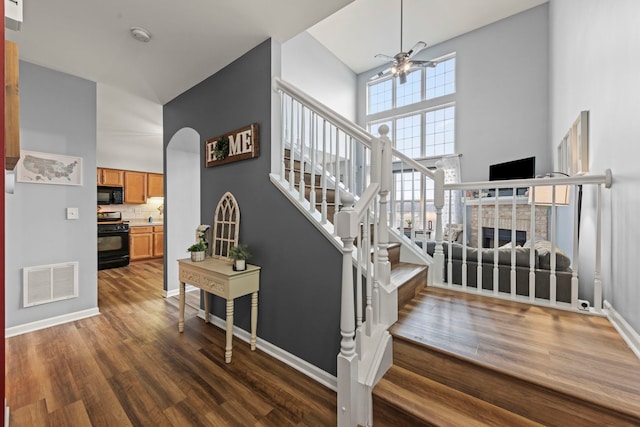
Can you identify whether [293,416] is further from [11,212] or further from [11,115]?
[11,212]

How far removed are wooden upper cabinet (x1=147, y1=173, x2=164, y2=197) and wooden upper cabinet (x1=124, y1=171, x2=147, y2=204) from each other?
0.29ft

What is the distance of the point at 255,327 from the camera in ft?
7.60

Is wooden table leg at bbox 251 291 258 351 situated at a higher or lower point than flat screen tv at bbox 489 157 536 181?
lower

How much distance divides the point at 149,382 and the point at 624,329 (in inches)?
118

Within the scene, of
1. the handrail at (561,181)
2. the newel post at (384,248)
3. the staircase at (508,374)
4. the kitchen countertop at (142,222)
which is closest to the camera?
the staircase at (508,374)

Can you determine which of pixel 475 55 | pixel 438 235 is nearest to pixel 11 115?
pixel 438 235

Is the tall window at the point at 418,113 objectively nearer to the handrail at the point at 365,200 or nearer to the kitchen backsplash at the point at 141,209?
the handrail at the point at 365,200

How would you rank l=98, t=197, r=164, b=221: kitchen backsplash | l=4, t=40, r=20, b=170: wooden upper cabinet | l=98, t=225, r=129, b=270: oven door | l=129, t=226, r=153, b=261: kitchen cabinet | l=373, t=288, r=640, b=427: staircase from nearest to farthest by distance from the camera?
l=4, t=40, r=20, b=170: wooden upper cabinet
l=373, t=288, r=640, b=427: staircase
l=98, t=225, r=129, b=270: oven door
l=129, t=226, r=153, b=261: kitchen cabinet
l=98, t=197, r=164, b=221: kitchen backsplash


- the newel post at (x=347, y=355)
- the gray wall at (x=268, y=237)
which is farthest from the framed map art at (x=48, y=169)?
the newel post at (x=347, y=355)

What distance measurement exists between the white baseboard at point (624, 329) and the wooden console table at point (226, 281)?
2366 mm

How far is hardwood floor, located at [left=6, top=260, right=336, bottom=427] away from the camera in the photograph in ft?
5.19

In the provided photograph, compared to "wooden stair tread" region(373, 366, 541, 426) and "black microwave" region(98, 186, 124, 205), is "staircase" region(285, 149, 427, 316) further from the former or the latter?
"black microwave" region(98, 186, 124, 205)

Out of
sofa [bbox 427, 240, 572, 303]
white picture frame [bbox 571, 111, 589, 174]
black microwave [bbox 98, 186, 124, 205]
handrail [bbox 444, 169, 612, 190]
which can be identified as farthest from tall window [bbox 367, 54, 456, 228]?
black microwave [bbox 98, 186, 124, 205]

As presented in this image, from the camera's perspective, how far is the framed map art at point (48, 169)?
8.66 feet
